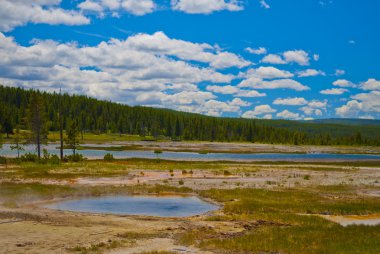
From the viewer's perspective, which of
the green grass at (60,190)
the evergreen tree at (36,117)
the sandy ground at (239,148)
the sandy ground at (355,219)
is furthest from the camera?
the sandy ground at (239,148)

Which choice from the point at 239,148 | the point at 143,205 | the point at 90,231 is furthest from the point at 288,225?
the point at 239,148

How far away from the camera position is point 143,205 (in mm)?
31672

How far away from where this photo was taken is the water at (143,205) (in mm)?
28719

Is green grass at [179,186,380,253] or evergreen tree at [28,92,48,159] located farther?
evergreen tree at [28,92,48,159]

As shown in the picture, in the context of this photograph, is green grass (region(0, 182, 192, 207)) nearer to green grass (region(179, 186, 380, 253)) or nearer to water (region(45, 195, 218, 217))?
water (region(45, 195, 218, 217))

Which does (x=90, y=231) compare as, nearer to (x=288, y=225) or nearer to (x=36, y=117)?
(x=288, y=225)

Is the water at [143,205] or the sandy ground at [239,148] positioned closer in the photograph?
the water at [143,205]

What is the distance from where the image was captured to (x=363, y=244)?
18.6 m

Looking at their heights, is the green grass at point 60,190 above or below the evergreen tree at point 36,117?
below

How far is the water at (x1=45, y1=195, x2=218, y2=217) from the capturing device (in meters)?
28.7

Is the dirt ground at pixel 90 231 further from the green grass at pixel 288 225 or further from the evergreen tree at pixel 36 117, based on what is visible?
the evergreen tree at pixel 36 117

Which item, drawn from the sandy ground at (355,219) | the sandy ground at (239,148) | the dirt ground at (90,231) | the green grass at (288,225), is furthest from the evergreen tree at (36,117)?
the sandy ground at (355,219)

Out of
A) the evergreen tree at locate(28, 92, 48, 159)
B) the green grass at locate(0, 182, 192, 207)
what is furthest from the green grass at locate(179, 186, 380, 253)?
the evergreen tree at locate(28, 92, 48, 159)

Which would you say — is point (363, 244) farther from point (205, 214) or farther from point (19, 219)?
point (19, 219)
